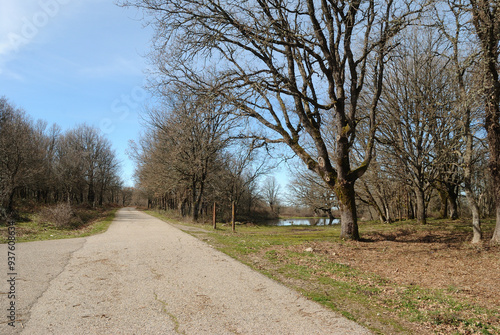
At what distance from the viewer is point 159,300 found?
4.44 metres

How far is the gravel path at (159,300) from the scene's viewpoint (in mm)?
3533

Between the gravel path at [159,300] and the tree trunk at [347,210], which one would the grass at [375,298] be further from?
the tree trunk at [347,210]

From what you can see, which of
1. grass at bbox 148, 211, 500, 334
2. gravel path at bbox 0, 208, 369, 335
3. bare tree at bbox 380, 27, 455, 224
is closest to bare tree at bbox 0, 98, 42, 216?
gravel path at bbox 0, 208, 369, 335

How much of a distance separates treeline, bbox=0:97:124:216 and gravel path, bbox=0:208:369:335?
15.8m

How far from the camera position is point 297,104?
440 inches

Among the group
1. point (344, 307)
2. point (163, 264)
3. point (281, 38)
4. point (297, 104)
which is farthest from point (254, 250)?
point (281, 38)

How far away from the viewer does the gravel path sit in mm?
3533

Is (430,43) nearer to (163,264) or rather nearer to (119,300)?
(163,264)

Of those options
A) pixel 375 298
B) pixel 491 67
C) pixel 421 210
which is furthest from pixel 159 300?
pixel 421 210

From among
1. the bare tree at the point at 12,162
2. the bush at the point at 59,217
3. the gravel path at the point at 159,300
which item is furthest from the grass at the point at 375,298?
the bare tree at the point at 12,162

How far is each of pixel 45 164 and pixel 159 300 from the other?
3744cm

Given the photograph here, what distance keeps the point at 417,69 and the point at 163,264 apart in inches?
630

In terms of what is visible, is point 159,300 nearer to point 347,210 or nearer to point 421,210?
point 347,210

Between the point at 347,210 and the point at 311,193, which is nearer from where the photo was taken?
the point at 347,210
